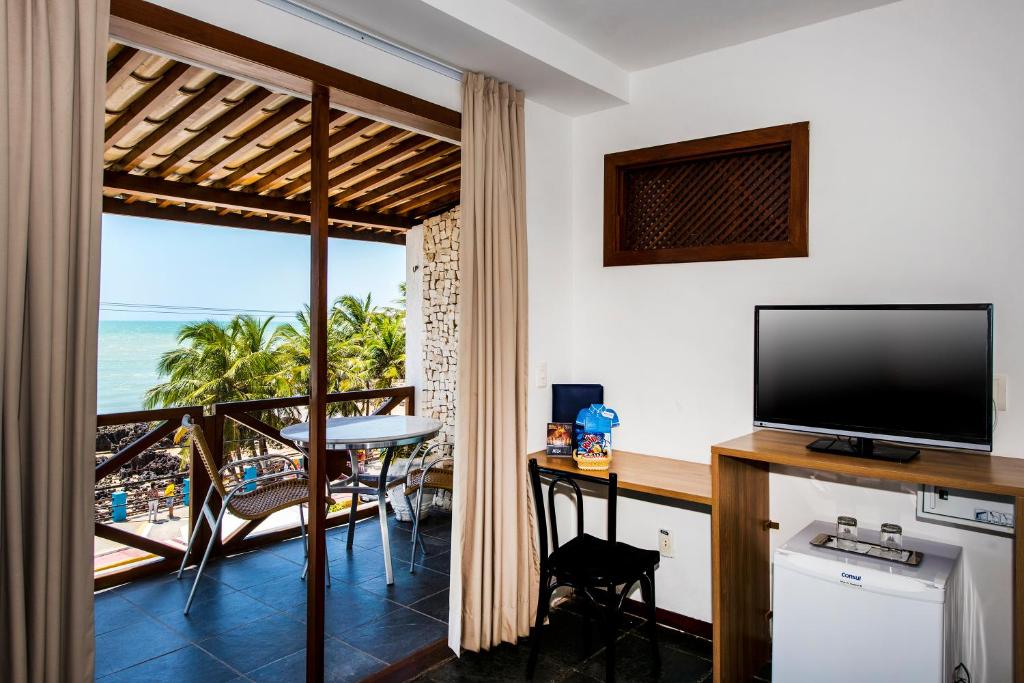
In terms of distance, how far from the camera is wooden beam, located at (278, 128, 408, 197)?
4141 millimetres

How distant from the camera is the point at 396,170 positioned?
4.75 m

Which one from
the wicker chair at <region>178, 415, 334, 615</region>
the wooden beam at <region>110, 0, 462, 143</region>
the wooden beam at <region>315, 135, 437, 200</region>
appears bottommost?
the wicker chair at <region>178, 415, 334, 615</region>

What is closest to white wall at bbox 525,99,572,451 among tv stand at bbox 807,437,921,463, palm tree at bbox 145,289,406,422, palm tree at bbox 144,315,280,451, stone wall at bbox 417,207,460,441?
tv stand at bbox 807,437,921,463

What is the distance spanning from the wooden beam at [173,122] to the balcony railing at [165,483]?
62.8 inches

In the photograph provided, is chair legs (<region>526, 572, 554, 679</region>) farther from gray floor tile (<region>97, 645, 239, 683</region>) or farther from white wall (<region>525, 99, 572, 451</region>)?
gray floor tile (<region>97, 645, 239, 683</region>)

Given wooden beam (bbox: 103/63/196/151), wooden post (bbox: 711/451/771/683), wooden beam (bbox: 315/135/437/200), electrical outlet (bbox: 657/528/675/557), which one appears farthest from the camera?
wooden beam (bbox: 315/135/437/200)

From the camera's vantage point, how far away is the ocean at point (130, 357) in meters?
11.2

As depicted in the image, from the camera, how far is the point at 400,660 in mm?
2580

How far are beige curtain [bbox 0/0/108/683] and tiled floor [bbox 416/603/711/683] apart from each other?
56.5 inches

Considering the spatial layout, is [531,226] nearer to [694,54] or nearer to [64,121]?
[694,54]

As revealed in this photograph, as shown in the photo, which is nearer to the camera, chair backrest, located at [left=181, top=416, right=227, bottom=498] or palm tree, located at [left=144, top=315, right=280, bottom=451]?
chair backrest, located at [left=181, top=416, right=227, bottom=498]

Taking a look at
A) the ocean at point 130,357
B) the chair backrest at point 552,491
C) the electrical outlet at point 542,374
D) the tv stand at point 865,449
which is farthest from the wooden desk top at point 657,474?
the ocean at point 130,357

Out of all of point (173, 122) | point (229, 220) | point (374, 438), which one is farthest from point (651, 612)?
point (229, 220)

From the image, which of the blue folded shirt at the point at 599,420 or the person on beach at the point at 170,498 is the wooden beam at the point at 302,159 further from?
the blue folded shirt at the point at 599,420
